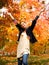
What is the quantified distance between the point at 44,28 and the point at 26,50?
5.37ft

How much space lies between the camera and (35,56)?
278 inches

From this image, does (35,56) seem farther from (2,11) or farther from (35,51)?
(2,11)

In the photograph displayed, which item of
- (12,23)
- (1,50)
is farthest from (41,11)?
(1,50)

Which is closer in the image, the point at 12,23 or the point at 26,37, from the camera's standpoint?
the point at 26,37

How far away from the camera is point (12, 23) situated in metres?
7.10

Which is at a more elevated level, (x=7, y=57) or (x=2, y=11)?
(x=2, y=11)

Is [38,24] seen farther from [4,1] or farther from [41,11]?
[4,1]

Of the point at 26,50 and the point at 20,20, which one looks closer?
the point at 26,50

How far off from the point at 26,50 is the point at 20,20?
1.62m

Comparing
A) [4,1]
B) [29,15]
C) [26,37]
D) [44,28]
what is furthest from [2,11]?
[26,37]

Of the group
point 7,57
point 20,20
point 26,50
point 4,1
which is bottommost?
point 7,57

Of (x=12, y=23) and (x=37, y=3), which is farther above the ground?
(x=37, y=3)

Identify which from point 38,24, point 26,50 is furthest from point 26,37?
point 38,24

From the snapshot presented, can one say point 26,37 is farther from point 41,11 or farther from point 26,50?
point 41,11
